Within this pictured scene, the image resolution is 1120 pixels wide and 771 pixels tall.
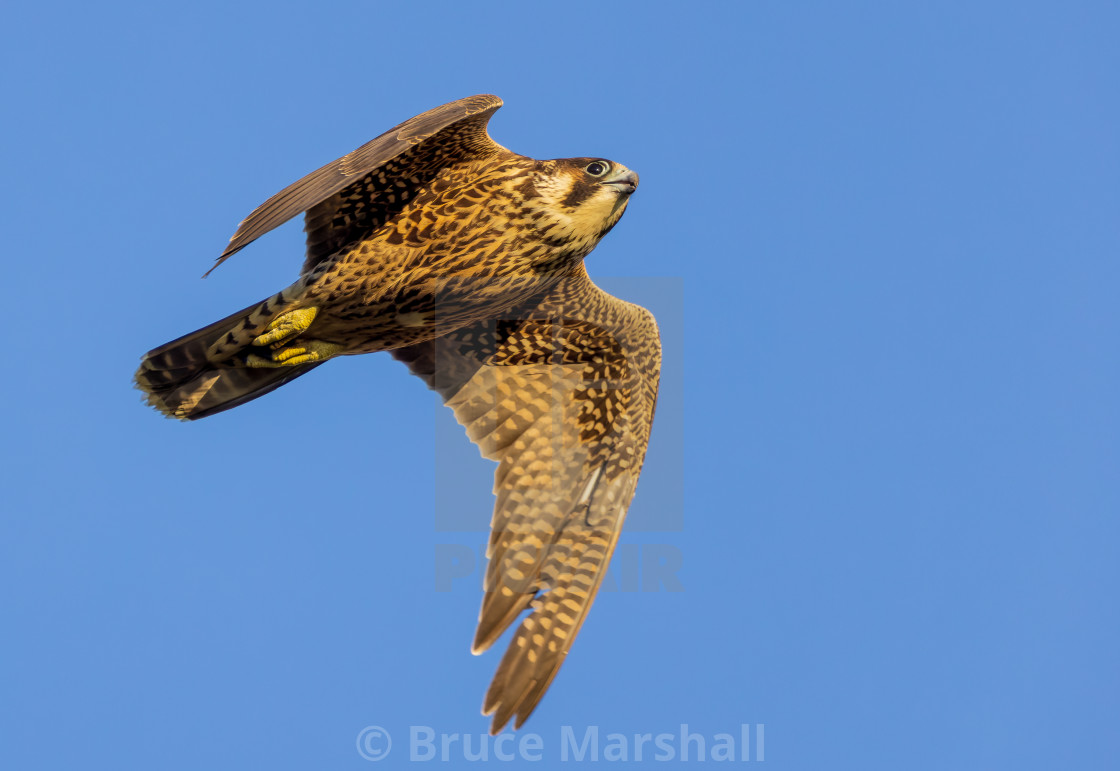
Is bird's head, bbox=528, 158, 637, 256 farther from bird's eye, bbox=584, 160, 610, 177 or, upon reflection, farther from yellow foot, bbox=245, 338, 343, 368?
yellow foot, bbox=245, 338, 343, 368

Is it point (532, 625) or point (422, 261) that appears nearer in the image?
point (422, 261)

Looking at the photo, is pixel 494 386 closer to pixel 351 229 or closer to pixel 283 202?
pixel 351 229

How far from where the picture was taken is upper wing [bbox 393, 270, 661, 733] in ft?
28.5

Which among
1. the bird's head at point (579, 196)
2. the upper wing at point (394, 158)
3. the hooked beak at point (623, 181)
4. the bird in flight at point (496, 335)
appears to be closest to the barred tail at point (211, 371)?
the bird in flight at point (496, 335)

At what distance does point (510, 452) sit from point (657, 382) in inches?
51.9

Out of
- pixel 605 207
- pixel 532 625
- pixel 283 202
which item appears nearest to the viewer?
pixel 283 202

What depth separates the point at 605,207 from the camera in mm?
7586

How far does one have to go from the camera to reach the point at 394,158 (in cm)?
739

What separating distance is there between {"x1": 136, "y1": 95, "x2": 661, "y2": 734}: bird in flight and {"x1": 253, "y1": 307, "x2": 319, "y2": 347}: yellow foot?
0.05ft

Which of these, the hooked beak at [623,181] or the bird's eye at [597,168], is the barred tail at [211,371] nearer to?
the bird's eye at [597,168]

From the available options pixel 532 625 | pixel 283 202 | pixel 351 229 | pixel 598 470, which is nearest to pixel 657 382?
pixel 598 470

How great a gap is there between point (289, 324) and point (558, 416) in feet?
7.85

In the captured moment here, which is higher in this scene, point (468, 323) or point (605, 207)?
point (605, 207)

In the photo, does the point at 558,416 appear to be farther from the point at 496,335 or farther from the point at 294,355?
the point at 294,355
